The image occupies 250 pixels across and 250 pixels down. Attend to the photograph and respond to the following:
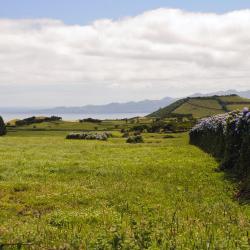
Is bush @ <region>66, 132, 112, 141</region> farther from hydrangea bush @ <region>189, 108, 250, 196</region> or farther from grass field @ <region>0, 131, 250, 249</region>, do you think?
grass field @ <region>0, 131, 250, 249</region>

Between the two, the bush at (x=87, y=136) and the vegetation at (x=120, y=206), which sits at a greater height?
the bush at (x=87, y=136)

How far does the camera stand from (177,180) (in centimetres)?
2625

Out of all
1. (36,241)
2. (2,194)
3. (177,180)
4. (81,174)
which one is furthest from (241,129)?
(36,241)

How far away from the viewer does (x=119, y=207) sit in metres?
18.4

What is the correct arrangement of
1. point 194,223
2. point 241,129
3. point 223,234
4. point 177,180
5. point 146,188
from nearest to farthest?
point 223,234 < point 194,223 < point 146,188 < point 177,180 < point 241,129

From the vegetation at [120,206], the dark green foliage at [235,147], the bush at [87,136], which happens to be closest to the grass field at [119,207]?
the vegetation at [120,206]

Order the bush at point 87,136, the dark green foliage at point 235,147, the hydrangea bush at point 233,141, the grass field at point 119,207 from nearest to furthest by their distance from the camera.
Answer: the grass field at point 119,207 < the dark green foliage at point 235,147 < the hydrangea bush at point 233,141 < the bush at point 87,136

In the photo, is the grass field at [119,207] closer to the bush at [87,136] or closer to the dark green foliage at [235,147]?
the dark green foliage at [235,147]

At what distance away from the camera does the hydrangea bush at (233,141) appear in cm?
2478

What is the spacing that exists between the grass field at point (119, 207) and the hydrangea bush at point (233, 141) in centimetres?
115

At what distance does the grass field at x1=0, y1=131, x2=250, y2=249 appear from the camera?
12.3m

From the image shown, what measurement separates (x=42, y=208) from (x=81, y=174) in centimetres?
998

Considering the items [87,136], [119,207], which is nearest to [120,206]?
[119,207]

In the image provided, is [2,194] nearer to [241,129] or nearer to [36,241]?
[36,241]
